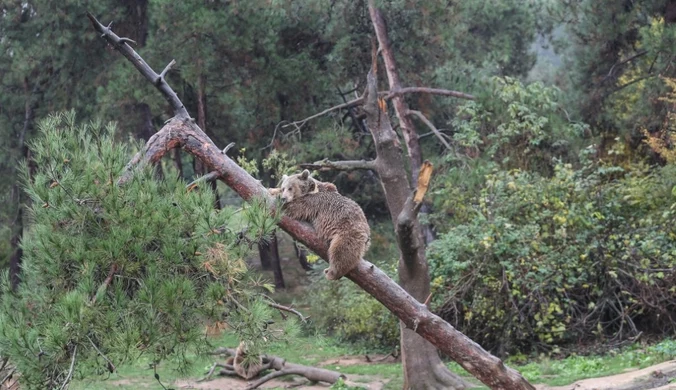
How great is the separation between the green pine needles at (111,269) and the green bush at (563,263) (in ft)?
27.1

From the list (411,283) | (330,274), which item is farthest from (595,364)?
(330,274)

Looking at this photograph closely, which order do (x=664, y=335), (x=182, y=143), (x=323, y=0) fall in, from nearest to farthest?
(x=182, y=143) < (x=664, y=335) < (x=323, y=0)

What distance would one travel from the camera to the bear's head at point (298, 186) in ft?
22.3

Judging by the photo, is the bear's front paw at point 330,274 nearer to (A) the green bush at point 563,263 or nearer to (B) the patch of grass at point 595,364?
(B) the patch of grass at point 595,364

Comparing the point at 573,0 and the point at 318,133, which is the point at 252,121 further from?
the point at 573,0

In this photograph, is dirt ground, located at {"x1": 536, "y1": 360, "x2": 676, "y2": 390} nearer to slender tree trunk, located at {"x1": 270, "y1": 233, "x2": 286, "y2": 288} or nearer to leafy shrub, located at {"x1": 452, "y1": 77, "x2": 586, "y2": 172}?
leafy shrub, located at {"x1": 452, "y1": 77, "x2": 586, "y2": 172}

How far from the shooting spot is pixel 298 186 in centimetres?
692

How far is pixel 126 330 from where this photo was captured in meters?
4.95

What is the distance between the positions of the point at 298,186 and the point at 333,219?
0.48 m

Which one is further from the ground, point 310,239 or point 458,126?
point 458,126

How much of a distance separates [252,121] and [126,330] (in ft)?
54.3

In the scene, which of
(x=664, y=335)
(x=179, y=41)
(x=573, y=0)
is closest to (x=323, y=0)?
(x=179, y=41)

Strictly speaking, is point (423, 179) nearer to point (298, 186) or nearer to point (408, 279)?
point (298, 186)

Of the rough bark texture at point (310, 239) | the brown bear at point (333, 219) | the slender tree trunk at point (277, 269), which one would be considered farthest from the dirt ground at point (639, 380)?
the slender tree trunk at point (277, 269)
